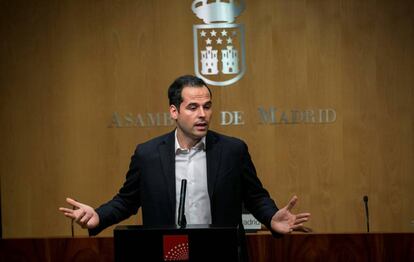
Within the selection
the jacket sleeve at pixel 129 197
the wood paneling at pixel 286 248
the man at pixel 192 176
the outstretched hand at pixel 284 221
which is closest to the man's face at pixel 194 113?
the man at pixel 192 176

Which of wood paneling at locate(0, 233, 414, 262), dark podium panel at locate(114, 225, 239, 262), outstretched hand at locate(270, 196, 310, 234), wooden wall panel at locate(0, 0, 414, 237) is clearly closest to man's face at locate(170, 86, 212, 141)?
outstretched hand at locate(270, 196, 310, 234)

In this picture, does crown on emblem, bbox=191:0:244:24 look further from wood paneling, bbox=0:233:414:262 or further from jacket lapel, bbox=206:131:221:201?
jacket lapel, bbox=206:131:221:201

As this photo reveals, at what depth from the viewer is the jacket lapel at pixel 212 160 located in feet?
11.2

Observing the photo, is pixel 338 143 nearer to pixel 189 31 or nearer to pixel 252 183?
pixel 189 31

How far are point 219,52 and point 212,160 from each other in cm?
256

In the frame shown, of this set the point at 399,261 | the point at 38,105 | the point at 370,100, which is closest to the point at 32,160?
the point at 38,105

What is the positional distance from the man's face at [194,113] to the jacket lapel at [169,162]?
0.30ft

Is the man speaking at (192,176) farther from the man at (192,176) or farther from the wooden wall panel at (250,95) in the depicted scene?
the wooden wall panel at (250,95)

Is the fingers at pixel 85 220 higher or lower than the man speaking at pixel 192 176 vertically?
lower

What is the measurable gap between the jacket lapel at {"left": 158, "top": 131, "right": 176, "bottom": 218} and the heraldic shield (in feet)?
7.79

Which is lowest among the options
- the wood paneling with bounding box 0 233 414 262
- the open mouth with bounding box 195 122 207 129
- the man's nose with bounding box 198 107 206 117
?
the wood paneling with bounding box 0 233 414 262

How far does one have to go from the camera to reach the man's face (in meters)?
3.44

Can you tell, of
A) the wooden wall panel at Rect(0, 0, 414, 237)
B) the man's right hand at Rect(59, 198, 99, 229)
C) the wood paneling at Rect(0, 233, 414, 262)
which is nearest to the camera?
the man's right hand at Rect(59, 198, 99, 229)

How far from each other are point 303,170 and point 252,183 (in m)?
2.48
